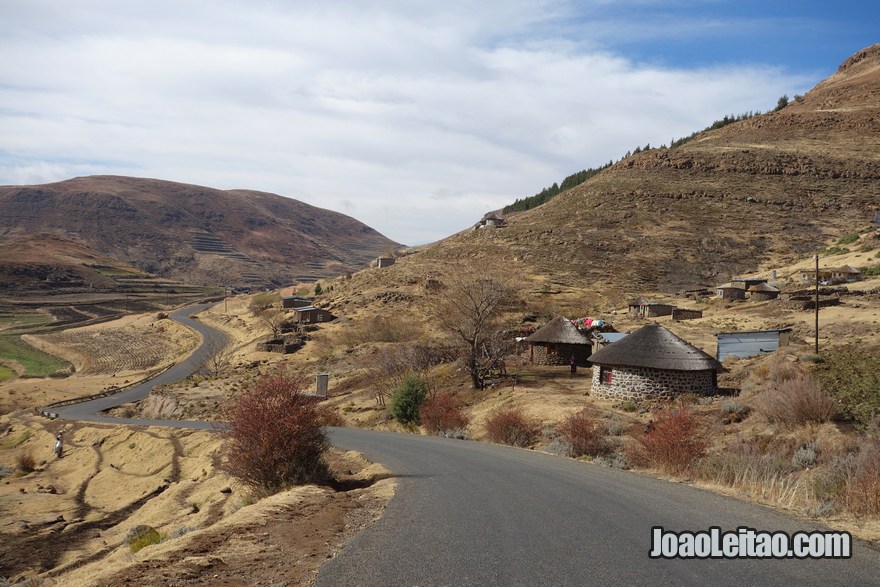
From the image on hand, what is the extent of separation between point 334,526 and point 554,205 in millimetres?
88785

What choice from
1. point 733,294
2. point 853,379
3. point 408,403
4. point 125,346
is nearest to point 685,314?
point 733,294

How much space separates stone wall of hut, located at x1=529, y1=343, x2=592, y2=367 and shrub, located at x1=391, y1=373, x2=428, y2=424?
12.7 meters

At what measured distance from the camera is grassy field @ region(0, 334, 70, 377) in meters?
67.3

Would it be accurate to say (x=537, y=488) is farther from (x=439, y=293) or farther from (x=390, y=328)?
(x=439, y=293)

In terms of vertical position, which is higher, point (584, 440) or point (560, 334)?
point (560, 334)

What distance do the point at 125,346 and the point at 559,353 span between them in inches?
2486

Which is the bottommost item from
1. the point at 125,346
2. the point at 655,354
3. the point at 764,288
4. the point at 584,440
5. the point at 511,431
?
the point at 125,346

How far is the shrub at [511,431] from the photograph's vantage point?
22.7 meters

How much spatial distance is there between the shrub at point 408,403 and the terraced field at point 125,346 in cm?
4489

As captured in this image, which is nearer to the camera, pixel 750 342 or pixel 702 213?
pixel 750 342

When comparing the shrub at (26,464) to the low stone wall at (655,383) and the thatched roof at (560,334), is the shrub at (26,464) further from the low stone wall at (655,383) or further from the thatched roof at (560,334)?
the thatched roof at (560,334)

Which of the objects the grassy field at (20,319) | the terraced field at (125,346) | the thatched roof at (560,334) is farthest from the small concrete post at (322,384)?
the grassy field at (20,319)

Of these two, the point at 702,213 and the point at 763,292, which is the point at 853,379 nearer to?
the point at 763,292

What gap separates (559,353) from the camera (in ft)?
134
